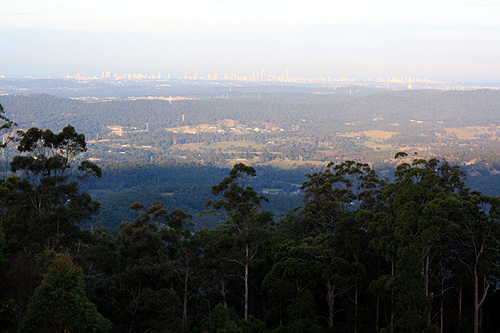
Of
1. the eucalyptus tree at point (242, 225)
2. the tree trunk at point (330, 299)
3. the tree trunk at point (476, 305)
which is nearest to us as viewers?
the tree trunk at point (476, 305)

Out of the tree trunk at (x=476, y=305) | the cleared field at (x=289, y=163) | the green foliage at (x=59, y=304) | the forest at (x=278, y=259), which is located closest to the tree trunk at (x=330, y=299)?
the forest at (x=278, y=259)

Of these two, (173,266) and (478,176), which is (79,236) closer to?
(173,266)

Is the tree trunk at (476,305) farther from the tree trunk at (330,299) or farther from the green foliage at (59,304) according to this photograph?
the green foliage at (59,304)

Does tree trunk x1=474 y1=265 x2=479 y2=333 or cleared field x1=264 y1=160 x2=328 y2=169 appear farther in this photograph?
cleared field x1=264 y1=160 x2=328 y2=169

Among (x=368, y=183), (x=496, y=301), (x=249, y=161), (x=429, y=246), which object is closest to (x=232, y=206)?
(x=368, y=183)

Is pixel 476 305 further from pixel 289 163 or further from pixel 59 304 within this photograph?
pixel 289 163

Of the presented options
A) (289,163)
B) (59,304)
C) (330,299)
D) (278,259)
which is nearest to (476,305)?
(330,299)

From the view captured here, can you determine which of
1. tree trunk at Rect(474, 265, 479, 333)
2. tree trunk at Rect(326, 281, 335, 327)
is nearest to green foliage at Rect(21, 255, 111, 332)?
tree trunk at Rect(326, 281, 335, 327)

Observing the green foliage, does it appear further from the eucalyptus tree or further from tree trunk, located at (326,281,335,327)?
tree trunk, located at (326,281,335,327)

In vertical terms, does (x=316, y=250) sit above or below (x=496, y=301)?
above
